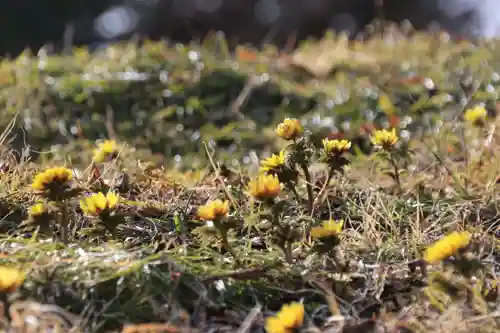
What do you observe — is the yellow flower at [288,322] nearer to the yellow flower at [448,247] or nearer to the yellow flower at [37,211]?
the yellow flower at [448,247]

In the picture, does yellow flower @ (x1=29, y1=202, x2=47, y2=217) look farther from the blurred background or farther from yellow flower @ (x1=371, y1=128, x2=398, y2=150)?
the blurred background

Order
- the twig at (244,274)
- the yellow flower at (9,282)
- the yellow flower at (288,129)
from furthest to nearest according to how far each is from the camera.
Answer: the yellow flower at (288,129)
the twig at (244,274)
the yellow flower at (9,282)

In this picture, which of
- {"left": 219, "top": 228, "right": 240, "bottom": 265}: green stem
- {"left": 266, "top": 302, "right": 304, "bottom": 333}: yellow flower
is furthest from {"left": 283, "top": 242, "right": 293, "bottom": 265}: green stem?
{"left": 266, "top": 302, "right": 304, "bottom": 333}: yellow flower

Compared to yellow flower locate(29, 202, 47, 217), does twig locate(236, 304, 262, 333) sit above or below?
below

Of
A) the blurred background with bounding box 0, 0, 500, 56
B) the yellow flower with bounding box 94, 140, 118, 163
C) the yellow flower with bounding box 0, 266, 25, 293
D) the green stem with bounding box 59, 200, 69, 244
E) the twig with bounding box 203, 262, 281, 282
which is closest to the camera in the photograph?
the yellow flower with bounding box 0, 266, 25, 293

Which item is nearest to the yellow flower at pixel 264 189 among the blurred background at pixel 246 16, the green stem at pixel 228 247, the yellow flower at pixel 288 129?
the green stem at pixel 228 247

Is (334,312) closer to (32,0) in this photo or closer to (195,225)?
(195,225)

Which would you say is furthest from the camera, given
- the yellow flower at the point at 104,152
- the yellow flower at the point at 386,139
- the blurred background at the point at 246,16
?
the blurred background at the point at 246,16

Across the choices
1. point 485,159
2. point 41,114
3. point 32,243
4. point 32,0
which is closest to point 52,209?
point 32,243

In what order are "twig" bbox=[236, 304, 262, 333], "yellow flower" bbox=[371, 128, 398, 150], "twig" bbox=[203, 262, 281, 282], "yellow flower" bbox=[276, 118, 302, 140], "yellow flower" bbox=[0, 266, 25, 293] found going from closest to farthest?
"yellow flower" bbox=[0, 266, 25, 293] < "twig" bbox=[236, 304, 262, 333] < "twig" bbox=[203, 262, 281, 282] < "yellow flower" bbox=[276, 118, 302, 140] < "yellow flower" bbox=[371, 128, 398, 150]
